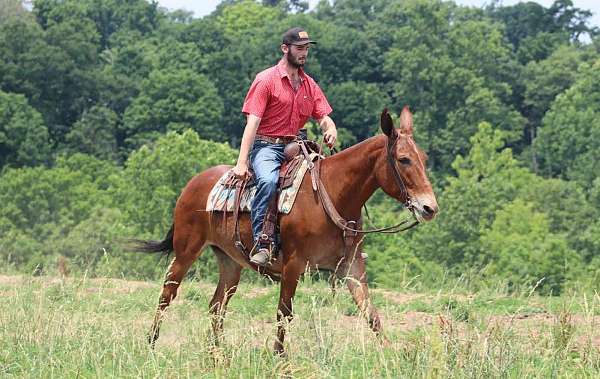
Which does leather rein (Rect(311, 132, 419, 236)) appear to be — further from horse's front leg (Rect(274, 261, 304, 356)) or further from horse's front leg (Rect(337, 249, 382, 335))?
horse's front leg (Rect(274, 261, 304, 356))

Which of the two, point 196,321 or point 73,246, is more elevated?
point 196,321

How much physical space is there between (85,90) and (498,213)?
1938 inches

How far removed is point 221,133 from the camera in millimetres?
95625

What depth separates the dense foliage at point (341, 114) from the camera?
60062 millimetres

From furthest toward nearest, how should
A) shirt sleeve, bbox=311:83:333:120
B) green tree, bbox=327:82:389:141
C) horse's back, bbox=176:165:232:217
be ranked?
1. green tree, bbox=327:82:389:141
2. horse's back, bbox=176:165:232:217
3. shirt sleeve, bbox=311:83:333:120

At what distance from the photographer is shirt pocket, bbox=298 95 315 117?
10266mm

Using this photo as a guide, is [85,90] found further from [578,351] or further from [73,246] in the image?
[578,351]

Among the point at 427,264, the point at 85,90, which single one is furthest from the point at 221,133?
the point at 427,264

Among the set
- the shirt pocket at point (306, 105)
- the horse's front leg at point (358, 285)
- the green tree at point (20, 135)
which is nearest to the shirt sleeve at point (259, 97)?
the shirt pocket at point (306, 105)

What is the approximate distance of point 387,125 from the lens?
30.3 ft

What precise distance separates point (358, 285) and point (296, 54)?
6.62ft

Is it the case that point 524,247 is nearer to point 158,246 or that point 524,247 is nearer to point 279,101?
point 158,246

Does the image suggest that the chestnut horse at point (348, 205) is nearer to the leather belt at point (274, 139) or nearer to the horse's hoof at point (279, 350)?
the horse's hoof at point (279, 350)

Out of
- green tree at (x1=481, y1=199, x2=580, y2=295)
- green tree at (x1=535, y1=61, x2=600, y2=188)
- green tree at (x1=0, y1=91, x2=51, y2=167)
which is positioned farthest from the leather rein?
green tree at (x1=0, y1=91, x2=51, y2=167)
